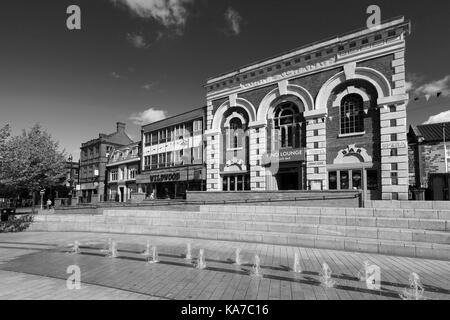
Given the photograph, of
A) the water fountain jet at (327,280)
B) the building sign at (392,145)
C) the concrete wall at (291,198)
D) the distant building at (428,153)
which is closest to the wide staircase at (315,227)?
the concrete wall at (291,198)

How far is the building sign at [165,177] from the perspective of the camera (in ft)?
100

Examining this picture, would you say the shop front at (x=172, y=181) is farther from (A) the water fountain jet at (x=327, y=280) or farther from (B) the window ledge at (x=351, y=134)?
(A) the water fountain jet at (x=327, y=280)

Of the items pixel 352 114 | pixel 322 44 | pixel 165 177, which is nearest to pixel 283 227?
pixel 352 114

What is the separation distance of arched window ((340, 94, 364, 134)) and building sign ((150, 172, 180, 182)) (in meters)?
18.1

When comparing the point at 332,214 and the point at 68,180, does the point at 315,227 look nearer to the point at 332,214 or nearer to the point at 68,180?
the point at 332,214

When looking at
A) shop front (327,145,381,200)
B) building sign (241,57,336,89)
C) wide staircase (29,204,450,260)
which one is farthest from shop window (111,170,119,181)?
shop front (327,145,381,200)

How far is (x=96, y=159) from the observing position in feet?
150

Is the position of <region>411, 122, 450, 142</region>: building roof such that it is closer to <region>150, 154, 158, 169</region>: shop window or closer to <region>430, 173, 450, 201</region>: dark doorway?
<region>430, 173, 450, 201</region>: dark doorway

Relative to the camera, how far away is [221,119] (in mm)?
25078

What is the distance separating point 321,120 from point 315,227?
10.4 metres

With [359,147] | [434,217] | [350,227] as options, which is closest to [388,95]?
[359,147]

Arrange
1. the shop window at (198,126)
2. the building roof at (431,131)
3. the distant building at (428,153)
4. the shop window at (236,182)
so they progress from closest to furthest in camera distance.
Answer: the shop window at (236,182), the distant building at (428,153), the shop window at (198,126), the building roof at (431,131)

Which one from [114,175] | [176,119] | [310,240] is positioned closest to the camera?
[310,240]

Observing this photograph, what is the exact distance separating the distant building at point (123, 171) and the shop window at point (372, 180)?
94.4ft
